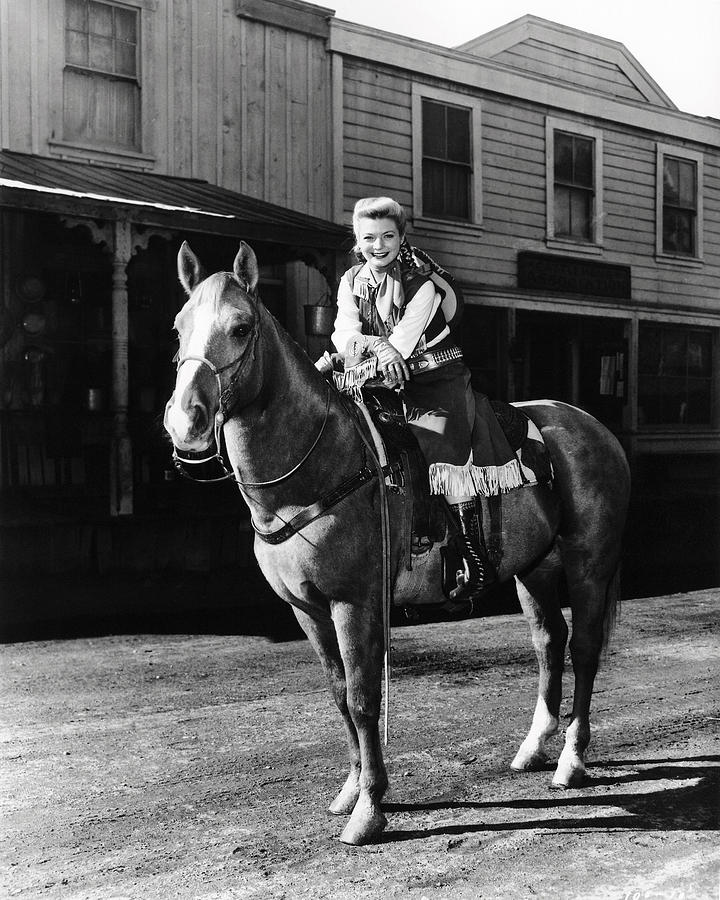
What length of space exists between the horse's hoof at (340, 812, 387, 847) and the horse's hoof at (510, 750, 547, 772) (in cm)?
95

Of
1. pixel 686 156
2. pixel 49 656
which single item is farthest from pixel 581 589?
pixel 686 156

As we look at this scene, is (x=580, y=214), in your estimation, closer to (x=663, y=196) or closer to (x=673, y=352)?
(x=663, y=196)

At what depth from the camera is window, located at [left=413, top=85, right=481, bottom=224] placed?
26.9 feet

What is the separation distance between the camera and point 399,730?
14.3 feet

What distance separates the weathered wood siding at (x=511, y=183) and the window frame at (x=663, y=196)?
56mm

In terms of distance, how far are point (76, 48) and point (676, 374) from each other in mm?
6918

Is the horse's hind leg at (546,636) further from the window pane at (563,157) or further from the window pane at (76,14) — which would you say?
the window pane at (76,14)

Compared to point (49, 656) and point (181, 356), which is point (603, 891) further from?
point (49, 656)

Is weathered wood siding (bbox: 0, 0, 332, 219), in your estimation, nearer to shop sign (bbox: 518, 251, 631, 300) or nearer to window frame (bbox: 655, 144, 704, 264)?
shop sign (bbox: 518, 251, 631, 300)

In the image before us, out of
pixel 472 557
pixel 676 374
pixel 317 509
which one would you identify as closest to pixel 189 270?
pixel 317 509

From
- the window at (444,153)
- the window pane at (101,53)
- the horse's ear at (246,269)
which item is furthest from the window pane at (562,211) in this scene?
the horse's ear at (246,269)

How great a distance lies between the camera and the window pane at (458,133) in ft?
27.0

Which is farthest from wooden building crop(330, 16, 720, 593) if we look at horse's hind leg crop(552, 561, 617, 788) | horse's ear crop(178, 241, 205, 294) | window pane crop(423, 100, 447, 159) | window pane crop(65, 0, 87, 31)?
horse's ear crop(178, 241, 205, 294)

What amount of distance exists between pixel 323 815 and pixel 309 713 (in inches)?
55.4
